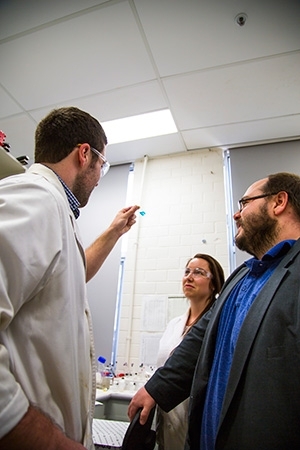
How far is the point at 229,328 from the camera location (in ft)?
3.43

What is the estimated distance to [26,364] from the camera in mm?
583

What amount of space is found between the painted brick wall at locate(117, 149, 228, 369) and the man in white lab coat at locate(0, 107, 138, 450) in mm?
1932

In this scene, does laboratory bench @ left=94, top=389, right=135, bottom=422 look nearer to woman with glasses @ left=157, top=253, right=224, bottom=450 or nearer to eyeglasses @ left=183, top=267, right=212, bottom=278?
woman with glasses @ left=157, top=253, right=224, bottom=450

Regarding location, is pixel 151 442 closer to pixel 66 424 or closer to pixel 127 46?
pixel 66 424

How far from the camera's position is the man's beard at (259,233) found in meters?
1.29

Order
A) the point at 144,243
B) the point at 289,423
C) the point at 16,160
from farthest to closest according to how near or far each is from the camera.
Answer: the point at 144,243 → the point at 16,160 → the point at 289,423

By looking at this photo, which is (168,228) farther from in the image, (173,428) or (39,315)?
(39,315)

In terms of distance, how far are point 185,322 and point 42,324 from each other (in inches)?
53.8

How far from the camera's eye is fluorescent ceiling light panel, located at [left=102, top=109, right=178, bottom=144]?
9.34 feet

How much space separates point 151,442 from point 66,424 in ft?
1.94

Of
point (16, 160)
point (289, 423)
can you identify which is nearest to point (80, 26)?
point (16, 160)

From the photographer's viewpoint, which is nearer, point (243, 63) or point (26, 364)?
point (26, 364)

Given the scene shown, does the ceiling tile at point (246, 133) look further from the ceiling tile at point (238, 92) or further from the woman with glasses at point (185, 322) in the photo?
the woman with glasses at point (185, 322)

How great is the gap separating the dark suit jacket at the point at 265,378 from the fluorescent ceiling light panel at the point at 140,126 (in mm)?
2247
